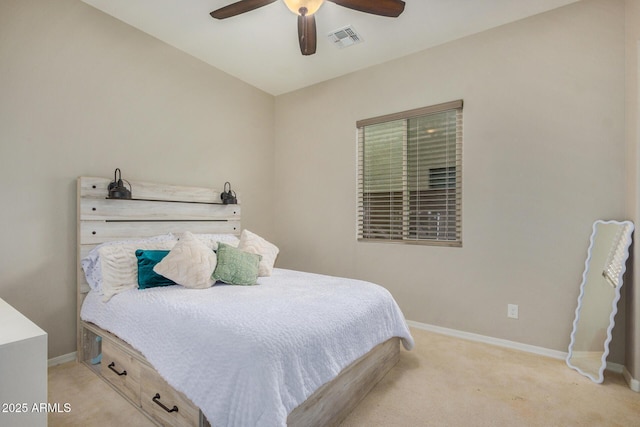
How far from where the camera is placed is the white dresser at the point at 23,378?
3.59 ft

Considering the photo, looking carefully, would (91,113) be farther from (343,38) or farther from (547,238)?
(547,238)

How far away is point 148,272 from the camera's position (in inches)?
88.5

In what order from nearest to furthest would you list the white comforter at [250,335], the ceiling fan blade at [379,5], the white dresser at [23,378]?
the white dresser at [23,378]
the white comforter at [250,335]
the ceiling fan blade at [379,5]

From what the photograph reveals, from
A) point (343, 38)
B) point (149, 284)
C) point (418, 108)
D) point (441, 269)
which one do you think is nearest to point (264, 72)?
point (343, 38)

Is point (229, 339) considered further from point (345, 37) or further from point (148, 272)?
point (345, 37)

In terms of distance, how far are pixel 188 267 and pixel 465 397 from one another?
2.00m

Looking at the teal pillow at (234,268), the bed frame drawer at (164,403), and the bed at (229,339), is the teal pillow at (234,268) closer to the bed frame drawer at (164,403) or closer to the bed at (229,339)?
the bed at (229,339)

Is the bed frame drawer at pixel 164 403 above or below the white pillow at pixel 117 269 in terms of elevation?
below

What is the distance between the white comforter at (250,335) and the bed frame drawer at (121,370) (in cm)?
13

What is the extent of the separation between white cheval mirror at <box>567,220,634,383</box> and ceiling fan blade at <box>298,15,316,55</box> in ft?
8.27

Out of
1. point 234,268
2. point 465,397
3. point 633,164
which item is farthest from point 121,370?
point 633,164

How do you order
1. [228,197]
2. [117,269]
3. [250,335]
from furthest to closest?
A: 1. [228,197]
2. [117,269]
3. [250,335]

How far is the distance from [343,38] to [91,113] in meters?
2.23

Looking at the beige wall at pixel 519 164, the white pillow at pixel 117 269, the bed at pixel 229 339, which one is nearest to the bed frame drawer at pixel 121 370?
the bed at pixel 229 339
